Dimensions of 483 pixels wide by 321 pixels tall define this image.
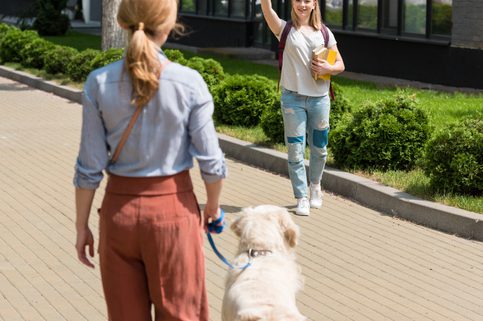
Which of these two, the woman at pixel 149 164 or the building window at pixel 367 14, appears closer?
the woman at pixel 149 164

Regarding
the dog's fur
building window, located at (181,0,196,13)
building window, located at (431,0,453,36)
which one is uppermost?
building window, located at (181,0,196,13)

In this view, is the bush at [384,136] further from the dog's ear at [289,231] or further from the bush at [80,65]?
the bush at [80,65]

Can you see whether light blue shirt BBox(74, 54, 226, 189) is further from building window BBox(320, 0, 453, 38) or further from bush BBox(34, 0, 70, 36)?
Result: bush BBox(34, 0, 70, 36)

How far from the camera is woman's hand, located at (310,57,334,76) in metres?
9.23

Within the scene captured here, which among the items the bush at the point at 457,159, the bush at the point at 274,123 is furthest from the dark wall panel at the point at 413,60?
the bush at the point at 457,159

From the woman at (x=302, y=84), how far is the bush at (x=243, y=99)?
405 cm

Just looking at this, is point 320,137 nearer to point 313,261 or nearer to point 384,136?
point 384,136

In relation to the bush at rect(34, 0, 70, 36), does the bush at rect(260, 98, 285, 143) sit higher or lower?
lower

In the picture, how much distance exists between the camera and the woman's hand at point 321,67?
9234mm

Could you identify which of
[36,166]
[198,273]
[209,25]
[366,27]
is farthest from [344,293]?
[209,25]

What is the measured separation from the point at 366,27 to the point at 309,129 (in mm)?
12746

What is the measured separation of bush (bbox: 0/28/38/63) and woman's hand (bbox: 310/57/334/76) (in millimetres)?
14921

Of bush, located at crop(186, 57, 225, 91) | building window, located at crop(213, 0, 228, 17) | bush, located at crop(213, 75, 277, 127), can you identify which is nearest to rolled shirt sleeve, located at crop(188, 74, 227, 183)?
bush, located at crop(213, 75, 277, 127)

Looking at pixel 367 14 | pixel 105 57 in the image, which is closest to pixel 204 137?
pixel 105 57
